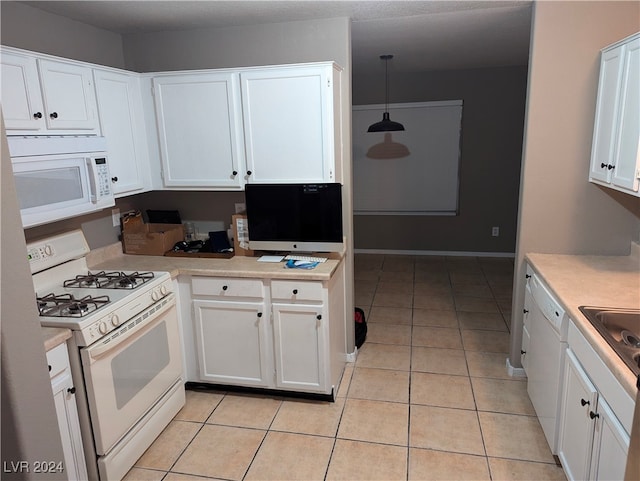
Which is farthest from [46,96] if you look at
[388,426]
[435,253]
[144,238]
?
[435,253]

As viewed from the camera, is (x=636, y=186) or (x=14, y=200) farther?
(x=636, y=186)

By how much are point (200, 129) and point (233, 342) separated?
1.39 meters

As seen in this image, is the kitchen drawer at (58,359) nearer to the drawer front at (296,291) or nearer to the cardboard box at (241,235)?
the drawer front at (296,291)

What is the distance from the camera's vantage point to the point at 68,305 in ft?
6.97

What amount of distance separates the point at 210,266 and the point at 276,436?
3.55 feet

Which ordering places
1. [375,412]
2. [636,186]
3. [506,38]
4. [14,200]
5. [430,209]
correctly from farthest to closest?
[430,209]
[506,38]
[375,412]
[636,186]
[14,200]

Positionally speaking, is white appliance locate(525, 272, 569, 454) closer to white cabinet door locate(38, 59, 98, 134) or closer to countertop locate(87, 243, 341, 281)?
countertop locate(87, 243, 341, 281)

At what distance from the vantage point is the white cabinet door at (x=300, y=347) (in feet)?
8.76

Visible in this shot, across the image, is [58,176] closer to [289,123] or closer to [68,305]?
[68,305]

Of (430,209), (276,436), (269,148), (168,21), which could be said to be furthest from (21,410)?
(430,209)

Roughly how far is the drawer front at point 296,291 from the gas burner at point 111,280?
28.3 inches

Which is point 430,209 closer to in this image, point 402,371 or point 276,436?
point 402,371

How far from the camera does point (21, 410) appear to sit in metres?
0.94

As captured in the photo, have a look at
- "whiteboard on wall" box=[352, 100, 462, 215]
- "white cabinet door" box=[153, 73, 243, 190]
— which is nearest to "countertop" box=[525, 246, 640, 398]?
"white cabinet door" box=[153, 73, 243, 190]
